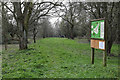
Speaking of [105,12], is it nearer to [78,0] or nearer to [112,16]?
[112,16]

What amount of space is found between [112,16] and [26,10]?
33.3 feet

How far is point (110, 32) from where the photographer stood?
15.1 meters

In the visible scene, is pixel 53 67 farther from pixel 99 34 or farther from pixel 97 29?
pixel 97 29

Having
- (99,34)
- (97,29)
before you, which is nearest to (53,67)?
(99,34)

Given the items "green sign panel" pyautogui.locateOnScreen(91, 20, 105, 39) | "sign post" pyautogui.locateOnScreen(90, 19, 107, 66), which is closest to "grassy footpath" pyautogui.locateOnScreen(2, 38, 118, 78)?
"sign post" pyautogui.locateOnScreen(90, 19, 107, 66)

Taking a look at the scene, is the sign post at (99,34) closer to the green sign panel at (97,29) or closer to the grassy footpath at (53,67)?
the green sign panel at (97,29)

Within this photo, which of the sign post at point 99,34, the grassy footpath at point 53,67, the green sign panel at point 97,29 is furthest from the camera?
the green sign panel at point 97,29

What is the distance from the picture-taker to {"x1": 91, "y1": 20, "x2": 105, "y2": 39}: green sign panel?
7.45 m

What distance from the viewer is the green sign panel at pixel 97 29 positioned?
745cm

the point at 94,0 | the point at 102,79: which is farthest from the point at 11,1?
the point at 102,79

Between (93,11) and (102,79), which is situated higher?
(93,11)

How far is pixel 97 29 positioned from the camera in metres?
7.91

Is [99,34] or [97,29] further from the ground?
[97,29]

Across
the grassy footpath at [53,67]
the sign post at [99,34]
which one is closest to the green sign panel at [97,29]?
the sign post at [99,34]
